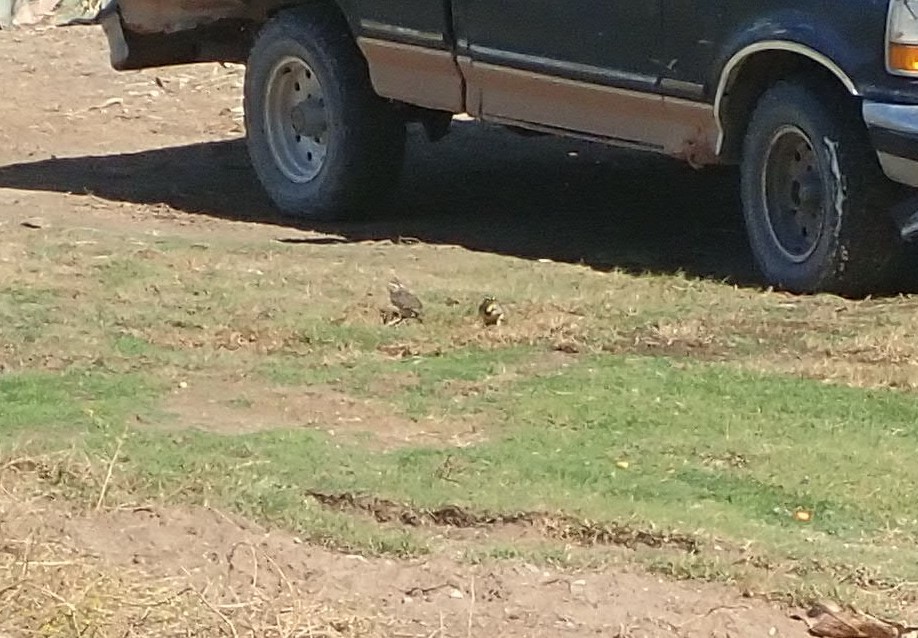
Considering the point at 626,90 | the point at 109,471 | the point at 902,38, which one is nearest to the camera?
the point at 109,471

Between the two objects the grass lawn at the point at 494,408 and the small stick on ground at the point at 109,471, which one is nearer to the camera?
the grass lawn at the point at 494,408

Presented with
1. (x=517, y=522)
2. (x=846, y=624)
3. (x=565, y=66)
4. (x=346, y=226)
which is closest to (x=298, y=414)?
(x=517, y=522)

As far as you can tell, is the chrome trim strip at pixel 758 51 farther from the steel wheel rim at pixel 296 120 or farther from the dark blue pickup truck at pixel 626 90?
the steel wheel rim at pixel 296 120

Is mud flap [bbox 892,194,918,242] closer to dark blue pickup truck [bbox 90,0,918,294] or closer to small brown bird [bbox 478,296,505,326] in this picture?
dark blue pickup truck [bbox 90,0,918,294]

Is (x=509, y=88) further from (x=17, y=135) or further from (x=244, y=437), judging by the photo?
(x=17, y=135)

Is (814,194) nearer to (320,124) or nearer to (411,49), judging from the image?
(411,49)

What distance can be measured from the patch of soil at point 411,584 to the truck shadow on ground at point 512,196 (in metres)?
3.30

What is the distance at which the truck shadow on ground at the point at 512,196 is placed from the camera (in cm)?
874

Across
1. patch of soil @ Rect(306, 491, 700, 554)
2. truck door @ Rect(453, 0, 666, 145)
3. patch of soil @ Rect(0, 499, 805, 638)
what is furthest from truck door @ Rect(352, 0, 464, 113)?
patch of soil @ Rect(0, 499, 805, 638)

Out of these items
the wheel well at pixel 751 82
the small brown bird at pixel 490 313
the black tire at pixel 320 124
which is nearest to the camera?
the small brown bird at pixel 490 313

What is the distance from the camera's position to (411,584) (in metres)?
4.64

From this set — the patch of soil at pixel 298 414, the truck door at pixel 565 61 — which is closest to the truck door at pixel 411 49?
the truck door at pixel 565 61

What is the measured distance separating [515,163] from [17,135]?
2965mm

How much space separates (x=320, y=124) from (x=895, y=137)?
11.2 ft
